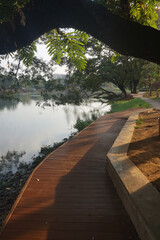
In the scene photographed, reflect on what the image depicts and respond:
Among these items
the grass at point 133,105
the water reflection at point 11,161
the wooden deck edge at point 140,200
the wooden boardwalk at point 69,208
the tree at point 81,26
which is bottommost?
the water reflection at point 11,161

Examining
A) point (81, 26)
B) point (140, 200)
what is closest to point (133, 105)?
point (140, 200)

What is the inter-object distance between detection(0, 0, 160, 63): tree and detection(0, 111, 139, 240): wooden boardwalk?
210 centimetres

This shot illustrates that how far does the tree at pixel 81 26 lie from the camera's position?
1.40 metres

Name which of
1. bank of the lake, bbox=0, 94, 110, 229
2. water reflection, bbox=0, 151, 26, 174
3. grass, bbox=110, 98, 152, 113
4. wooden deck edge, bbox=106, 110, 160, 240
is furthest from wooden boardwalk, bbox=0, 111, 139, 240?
grass, bbox=110, 98, 152, 113

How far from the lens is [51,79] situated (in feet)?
50.0

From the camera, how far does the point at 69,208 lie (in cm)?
265

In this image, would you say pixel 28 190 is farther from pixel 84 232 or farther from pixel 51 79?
pixel 51 79

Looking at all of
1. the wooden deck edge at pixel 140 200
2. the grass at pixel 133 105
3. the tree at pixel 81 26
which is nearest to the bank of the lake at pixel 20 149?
the wooden deck edge at pixel 140 200

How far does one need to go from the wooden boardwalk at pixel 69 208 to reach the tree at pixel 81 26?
210 centimetres

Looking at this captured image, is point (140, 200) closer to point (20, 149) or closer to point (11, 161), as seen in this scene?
point (11, 161)

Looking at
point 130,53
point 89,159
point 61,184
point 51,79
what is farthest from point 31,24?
point 51,79

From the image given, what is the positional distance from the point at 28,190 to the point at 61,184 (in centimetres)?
64

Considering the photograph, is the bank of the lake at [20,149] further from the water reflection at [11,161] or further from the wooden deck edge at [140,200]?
the wooden deck edge at [140,200]

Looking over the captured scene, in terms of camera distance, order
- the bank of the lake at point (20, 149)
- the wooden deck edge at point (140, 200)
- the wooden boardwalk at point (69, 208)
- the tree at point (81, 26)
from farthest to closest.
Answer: the bank of the lake at point (20, 149) < the wooden boardwalk at point (69, 208) < the wooden deck edge at point (140, 200) < the tree at point (81, 26)
